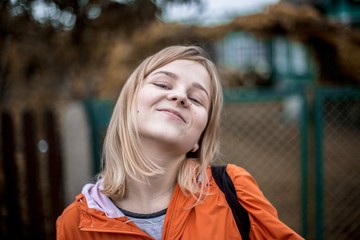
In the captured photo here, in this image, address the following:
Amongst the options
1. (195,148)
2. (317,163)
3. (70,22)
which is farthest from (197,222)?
(70,22)

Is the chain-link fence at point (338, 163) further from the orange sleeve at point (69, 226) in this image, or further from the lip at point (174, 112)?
the orange sleeve at point (69, 226)

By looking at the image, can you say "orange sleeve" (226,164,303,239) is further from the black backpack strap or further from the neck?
the neck

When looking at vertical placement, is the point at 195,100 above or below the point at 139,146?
above

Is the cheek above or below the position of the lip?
below

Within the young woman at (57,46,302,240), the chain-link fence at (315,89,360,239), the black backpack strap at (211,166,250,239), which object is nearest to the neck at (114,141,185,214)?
the young woman at (57,46,302,240)

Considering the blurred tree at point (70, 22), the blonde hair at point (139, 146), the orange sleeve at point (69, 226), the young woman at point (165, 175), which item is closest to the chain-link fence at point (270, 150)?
the blurred tree at point (70, 22)

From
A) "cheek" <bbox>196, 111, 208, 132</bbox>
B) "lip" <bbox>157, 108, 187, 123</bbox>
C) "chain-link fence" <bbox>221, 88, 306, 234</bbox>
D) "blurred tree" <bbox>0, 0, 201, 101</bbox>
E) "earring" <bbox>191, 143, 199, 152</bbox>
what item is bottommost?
"chain-link fence" <bbox>221, 88, 306, 234</bbox>

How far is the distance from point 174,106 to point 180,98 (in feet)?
0.14

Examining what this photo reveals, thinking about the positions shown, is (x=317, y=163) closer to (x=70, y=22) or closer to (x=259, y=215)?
(x=259, y=215)

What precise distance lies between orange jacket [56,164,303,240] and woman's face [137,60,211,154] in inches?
10.7

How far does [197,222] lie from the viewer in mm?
1310

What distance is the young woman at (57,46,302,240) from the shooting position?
1.31m

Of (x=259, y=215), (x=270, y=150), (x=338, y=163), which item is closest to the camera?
(x=259, y=215)

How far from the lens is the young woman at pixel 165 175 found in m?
1.31
